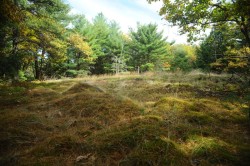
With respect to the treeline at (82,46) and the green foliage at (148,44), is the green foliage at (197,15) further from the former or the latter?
the green foliage at (148,44)

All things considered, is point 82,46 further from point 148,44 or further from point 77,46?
point 148,44

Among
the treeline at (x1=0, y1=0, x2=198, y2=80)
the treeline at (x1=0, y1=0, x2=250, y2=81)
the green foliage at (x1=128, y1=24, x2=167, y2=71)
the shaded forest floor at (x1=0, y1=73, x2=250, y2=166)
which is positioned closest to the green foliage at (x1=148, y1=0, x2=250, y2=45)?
the treeline at (x1=0, y1=0, x2=250, y2=81)

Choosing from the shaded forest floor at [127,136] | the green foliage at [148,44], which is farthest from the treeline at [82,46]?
the shaded forest floor at [127,136]

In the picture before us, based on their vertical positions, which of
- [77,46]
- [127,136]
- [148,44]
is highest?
[148,44]

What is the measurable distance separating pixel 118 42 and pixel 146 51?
4726 mm

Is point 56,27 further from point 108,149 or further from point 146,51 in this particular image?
point 146,51

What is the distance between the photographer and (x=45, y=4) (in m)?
11.5

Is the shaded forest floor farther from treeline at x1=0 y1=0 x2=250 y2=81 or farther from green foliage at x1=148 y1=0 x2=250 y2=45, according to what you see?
treeline at x1=0 y1=0 x2=250 y2=81

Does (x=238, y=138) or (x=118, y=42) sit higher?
(x=118, y=42)

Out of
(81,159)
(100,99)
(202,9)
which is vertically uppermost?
(202,9)

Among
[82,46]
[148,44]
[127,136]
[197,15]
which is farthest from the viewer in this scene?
[148,44]

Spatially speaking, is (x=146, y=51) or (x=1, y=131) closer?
(x=1, y=131)

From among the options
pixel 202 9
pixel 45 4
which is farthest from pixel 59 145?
pixel 45 4

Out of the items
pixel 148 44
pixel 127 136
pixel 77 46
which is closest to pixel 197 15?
pixel 127 136
